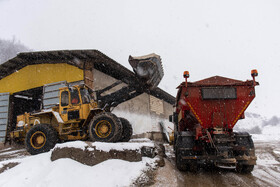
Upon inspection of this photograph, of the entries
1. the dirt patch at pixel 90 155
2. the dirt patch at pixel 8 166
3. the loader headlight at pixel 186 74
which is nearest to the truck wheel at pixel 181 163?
the dirt patch at pixel 90 155

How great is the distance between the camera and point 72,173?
4.47m

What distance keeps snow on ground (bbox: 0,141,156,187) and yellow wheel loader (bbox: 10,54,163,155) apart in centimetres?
127

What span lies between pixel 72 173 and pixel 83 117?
9.90 ft

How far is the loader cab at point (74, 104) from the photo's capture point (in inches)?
289

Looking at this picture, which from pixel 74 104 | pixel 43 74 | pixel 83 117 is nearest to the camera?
pixel 83 117

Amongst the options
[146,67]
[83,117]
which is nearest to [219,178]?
[146,67]

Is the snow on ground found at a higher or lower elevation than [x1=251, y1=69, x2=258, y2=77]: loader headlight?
lower

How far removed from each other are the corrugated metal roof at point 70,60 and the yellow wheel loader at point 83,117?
91.3 inches

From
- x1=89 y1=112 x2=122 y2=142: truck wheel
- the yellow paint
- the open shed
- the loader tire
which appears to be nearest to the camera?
x1=89 y1=112 x2=122 y2=142: truck wheel

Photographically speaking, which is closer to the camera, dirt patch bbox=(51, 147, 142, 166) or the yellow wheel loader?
dirt patch bbox=(51, 147, 142, 166)

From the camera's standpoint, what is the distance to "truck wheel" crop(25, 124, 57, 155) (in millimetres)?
6750

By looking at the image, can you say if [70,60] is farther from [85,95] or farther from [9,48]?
[9,48]

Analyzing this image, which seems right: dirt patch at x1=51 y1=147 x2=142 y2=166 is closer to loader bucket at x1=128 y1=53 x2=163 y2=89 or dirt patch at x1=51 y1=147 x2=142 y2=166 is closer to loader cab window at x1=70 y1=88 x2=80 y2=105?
loader cab window at x1=70 y1=88 x2=80 y2=105

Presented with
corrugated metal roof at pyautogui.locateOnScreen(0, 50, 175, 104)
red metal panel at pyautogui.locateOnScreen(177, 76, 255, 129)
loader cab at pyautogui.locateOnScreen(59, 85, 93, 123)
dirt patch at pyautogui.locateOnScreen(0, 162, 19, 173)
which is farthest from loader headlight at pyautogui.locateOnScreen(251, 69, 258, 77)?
dirt patch at pyautogui.locateOnScreen(0, 162, 19, 173)
